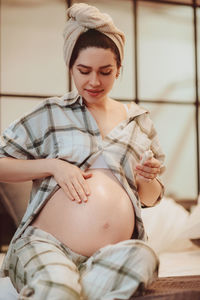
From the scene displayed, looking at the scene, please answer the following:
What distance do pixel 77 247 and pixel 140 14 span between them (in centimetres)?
150

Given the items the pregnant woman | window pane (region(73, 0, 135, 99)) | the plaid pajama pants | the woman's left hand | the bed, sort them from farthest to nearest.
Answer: window pane (region(73, 0, 135, 99)), the bed, the woman's left hand, the pregnant woman, the plaid pajama pants

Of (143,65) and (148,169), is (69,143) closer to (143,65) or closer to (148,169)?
(148,169)

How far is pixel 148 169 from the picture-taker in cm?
105

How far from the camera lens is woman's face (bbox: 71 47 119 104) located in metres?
1.04

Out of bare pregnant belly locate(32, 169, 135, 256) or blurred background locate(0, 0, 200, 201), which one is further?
blurred background locate(0, 0, 200, 201)

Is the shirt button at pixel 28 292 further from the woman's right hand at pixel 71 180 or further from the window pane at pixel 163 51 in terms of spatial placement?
the window pane at pixel 163 51

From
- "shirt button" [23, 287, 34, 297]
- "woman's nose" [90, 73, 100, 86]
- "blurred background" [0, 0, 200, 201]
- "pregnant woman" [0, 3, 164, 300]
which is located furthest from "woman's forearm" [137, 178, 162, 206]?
"blurred background" [0, 0, 200, 201]

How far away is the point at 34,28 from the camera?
189 cm

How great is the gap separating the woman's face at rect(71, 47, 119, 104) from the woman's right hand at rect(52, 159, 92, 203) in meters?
0.19

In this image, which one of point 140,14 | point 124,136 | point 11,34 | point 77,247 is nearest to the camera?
point 77,247

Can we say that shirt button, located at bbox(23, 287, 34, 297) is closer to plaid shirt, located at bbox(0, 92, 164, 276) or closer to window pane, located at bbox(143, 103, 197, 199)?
plaid shirt, located at bbox(0, 92, 164, 276)

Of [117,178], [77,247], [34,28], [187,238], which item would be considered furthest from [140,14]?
[77,247]

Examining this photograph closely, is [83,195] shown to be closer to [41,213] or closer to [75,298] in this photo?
[41,213]

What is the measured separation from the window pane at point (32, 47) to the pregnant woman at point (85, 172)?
0.78 m
